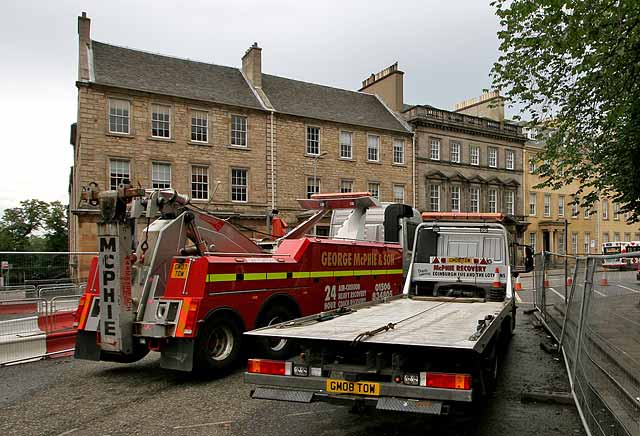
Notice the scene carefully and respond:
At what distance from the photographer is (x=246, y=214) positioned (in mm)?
31500

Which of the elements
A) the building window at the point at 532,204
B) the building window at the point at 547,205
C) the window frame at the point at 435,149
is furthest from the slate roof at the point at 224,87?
the building window at the point at 547,205

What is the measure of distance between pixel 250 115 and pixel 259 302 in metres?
25.0

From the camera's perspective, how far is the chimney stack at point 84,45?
26.9 metres

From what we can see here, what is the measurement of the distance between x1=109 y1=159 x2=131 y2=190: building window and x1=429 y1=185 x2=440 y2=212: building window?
74.7 feet

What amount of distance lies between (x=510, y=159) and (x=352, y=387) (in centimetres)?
4622

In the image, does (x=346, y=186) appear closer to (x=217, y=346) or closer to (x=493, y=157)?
(x=493, y=157)

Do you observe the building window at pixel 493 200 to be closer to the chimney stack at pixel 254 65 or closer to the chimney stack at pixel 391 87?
the chimney stack at pixel 391 87

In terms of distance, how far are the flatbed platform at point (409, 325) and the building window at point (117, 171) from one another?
74.9 feet

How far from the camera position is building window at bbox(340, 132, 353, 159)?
118 feet

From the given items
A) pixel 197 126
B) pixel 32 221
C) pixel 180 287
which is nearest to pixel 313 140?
pixel 197 126

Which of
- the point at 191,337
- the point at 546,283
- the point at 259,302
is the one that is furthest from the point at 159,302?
the point at 546,283

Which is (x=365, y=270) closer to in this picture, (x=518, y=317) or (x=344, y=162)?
(x=518, y=317)

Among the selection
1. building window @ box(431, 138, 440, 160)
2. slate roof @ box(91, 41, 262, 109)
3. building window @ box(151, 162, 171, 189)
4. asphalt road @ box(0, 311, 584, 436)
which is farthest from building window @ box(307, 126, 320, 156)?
asphalt road @ box(0, 311, 584, 436)

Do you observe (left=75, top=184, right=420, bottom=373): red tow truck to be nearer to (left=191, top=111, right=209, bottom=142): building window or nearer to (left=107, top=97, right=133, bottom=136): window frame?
(left=107, top=97, right=133, bottom=136): window frame
